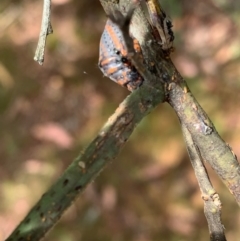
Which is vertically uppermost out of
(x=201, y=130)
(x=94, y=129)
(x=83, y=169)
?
(x=94, y=129)

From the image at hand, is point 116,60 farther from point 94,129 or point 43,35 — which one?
point 94,129

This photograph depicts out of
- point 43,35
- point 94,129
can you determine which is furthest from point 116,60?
point 94,129

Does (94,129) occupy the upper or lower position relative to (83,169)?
upper

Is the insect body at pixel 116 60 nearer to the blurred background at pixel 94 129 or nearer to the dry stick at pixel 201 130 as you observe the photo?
the dry stick at pixel 201 130

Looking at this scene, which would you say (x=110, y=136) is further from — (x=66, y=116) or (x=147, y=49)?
(x=66, y=116)

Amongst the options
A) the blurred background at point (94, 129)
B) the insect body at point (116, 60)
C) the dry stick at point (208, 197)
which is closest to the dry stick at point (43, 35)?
the insect body at point (116, 60)

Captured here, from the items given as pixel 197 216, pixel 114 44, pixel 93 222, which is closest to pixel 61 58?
pixel 93 222

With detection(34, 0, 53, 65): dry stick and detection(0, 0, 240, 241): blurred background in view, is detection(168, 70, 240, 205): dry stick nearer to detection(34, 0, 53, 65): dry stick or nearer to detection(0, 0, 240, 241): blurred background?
detection(34, 0, 53, 65): dry stick
